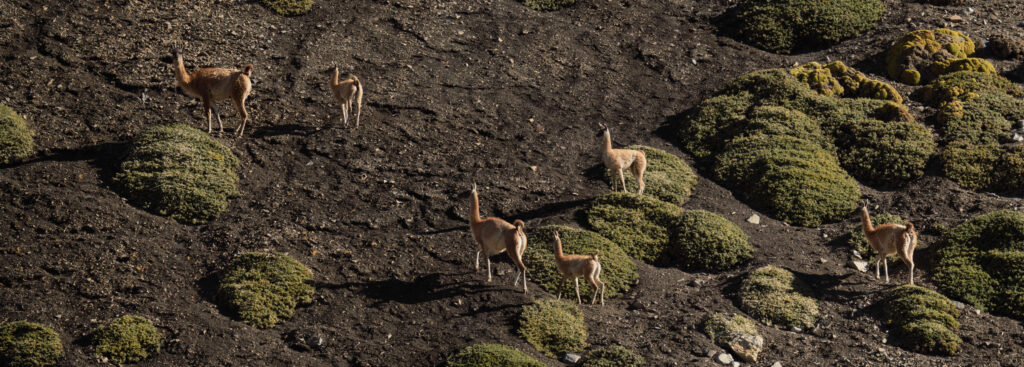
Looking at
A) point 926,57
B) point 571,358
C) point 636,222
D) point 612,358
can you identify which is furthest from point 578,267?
point 926,57

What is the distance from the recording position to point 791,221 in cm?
1711

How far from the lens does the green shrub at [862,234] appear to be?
52.3 feet

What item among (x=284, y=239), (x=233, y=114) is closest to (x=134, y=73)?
(x=233, y=114)

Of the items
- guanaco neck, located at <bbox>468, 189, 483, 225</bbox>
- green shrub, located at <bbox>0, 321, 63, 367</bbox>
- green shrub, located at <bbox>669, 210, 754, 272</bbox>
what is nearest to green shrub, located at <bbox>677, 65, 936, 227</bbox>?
green shrub, located at <bbox>669, 210, 754, 272</bbox>

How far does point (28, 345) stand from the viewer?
469 inches

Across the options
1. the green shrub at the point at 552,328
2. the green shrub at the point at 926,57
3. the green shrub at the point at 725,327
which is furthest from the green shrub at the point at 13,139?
the green shrub at the point at 926,57

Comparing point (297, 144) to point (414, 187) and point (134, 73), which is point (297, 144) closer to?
point (414, 187)

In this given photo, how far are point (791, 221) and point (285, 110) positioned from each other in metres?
9.94

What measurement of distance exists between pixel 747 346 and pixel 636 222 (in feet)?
11.8

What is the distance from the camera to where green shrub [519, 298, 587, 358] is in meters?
13.2

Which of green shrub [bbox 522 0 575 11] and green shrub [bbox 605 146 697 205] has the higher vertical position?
green shrub [bbox 522 0 575 11]

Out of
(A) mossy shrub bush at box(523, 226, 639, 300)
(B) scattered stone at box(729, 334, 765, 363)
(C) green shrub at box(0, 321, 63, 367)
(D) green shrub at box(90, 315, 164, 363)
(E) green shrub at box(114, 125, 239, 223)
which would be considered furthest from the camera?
(E) green shrub at box(114, 125, 239, 223)

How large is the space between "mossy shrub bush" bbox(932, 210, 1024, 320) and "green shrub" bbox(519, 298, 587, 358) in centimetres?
611

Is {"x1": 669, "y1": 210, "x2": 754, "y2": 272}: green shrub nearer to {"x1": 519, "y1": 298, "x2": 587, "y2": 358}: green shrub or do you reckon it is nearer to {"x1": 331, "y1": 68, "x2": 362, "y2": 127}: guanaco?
{"x1": 519, "y1": 298, "x2": 587, "y2": 358}: green shrub
